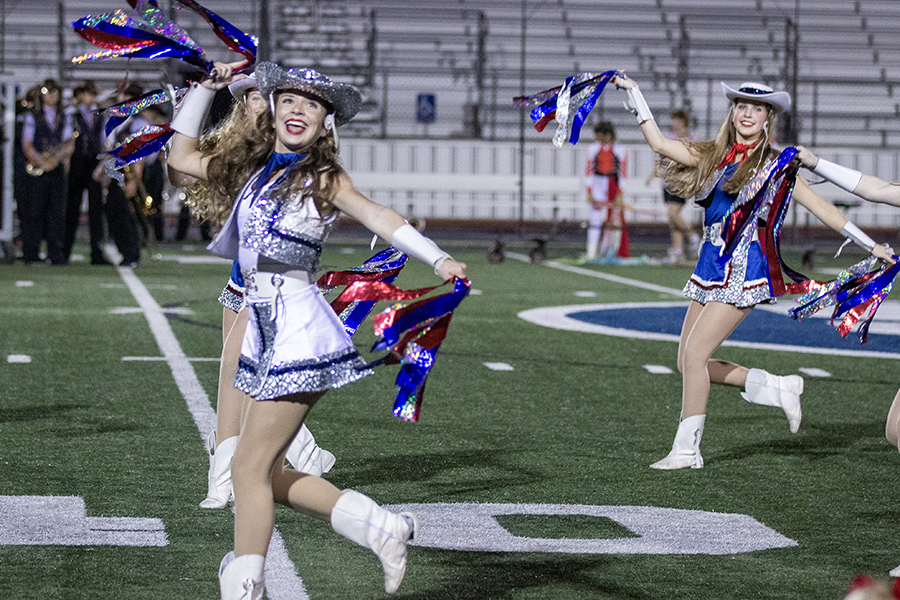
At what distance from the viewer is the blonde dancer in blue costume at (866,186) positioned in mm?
4566

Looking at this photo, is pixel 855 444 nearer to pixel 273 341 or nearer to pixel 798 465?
pixel 798 465

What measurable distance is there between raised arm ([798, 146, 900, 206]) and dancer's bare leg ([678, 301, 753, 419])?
0.92 metres

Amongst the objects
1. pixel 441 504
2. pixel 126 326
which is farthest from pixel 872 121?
pixel 441 504

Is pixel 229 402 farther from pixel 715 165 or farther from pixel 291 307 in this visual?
pixel 715 165

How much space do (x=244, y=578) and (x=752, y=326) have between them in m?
8.36

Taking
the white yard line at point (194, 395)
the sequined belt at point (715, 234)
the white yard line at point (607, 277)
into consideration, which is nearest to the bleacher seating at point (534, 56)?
the white yard line at point (607, 277)

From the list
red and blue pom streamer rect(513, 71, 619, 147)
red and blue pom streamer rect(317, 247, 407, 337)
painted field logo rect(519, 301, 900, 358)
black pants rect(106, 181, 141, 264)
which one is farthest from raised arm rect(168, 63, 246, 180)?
black pants rect(106, 181, 141, 264)

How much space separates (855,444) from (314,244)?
12.0 ft

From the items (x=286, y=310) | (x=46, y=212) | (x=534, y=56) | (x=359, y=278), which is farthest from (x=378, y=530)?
(x=534, y=56)

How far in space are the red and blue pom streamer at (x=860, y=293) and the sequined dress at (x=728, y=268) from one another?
0.88ft

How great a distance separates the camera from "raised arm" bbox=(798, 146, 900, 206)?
4.76 m

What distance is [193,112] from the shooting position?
387 centimetres

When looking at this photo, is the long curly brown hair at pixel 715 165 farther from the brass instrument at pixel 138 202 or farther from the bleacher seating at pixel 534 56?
the bleacher seating at pixel 534 56

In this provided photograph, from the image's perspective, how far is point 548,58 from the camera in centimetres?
2838
